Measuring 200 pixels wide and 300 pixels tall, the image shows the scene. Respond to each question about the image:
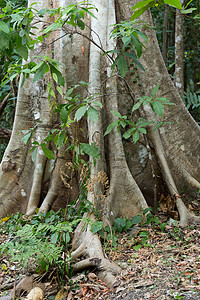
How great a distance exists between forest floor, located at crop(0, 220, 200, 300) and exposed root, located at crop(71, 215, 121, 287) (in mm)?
57

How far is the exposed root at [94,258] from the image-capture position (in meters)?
2.31

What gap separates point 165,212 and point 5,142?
5.24 metres

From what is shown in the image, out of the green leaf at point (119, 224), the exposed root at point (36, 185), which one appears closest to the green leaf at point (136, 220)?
the green leaf at point (119, 224)

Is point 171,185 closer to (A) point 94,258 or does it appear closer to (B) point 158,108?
(B) point 158,108

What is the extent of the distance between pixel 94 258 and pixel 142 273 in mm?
450

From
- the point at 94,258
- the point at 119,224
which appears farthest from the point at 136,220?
the point at 94,258

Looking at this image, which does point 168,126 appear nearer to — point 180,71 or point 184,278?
point 184,278

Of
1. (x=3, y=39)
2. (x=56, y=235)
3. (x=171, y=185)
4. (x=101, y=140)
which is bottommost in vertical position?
(x=56, y=235)

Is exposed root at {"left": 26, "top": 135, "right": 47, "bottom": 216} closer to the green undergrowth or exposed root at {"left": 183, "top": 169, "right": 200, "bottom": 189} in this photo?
the green undergrowth

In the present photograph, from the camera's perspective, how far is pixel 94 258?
8.14 feet

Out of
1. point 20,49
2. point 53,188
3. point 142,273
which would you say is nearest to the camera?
point 20,49

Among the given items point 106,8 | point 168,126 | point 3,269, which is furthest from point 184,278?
point 106,8

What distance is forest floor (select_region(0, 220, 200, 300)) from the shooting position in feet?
6.50

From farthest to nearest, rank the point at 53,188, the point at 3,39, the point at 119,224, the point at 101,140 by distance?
the point at 53,188
the point at 101,140
the point at 119,224
the point at 3,39
